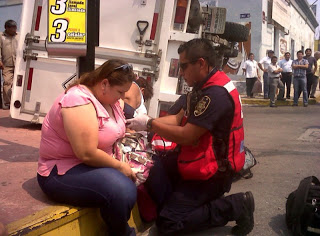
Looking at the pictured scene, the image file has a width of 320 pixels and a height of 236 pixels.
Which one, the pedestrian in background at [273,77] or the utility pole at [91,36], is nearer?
the utility pole at [91,36]

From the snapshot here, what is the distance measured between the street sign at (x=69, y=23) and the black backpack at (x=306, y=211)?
7.68ft

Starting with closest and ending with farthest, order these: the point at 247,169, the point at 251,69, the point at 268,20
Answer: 1. the point at 247,169
2. the point at 251,69
3. the point at 268,20

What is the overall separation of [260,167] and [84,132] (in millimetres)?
3309

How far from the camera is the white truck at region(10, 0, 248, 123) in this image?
5352mm

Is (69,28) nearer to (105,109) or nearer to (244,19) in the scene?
(105,109)

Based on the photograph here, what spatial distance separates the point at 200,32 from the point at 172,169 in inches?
114

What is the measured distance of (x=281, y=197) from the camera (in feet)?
13.5

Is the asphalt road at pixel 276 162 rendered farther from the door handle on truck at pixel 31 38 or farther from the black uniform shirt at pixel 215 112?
the door handle on truck at pixel 31 38

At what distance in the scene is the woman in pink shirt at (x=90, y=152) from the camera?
263 centimetres

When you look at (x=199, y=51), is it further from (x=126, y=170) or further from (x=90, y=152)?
(x=90, y=152)

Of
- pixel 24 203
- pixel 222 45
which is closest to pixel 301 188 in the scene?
pixel 24 203

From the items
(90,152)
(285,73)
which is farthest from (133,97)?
(285,73)

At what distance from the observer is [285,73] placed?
48.2 ft

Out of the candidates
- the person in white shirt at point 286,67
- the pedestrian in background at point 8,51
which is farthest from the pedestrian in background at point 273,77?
the pedestrian in background at point 8,51
